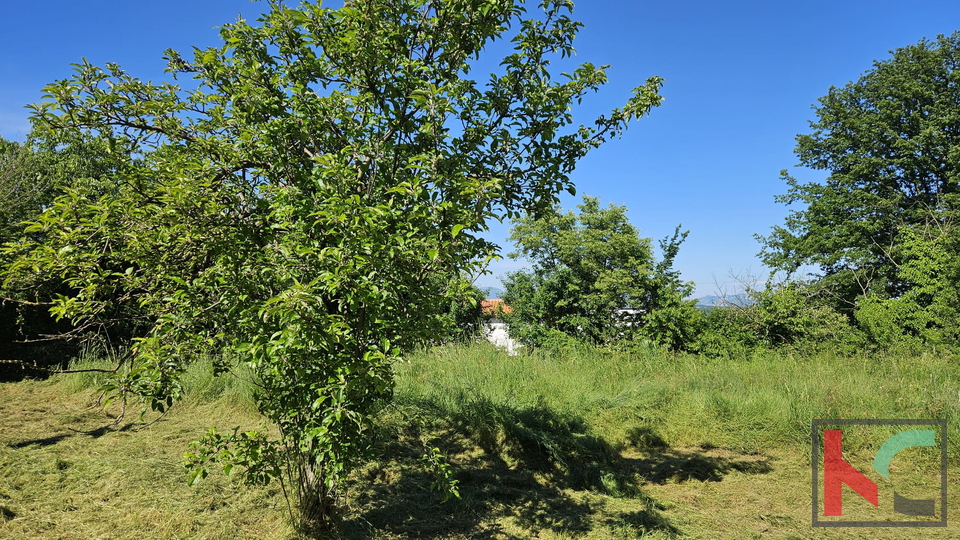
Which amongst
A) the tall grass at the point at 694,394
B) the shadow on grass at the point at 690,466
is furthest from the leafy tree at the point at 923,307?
the shadow on grass at the point at 690,466

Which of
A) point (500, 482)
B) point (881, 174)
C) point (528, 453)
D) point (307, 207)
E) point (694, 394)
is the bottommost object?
point (500, 482)

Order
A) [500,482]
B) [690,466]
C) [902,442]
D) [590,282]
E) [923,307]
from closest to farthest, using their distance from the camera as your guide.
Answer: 1. [500,482]
2. [690,466]
3. [902,442]
4. [923,307]
5. [590,282]

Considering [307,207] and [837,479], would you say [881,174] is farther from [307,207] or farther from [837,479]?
[307,207]

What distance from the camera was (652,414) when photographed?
20.8 ft

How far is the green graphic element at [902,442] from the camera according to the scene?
17.5 feet

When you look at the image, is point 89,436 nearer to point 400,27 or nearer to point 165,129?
point 165,129

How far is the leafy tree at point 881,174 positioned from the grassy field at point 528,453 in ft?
36.1

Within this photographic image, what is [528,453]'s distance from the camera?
5387mm

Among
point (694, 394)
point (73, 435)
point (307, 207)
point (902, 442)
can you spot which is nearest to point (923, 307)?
point (902, 442)

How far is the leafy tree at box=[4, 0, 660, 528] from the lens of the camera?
7.81 ft

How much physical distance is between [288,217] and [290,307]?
2.04 ft

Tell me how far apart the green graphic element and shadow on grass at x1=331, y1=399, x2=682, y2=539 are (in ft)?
9.16

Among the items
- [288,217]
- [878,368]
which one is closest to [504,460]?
[288,217]

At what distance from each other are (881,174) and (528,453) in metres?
20.0
